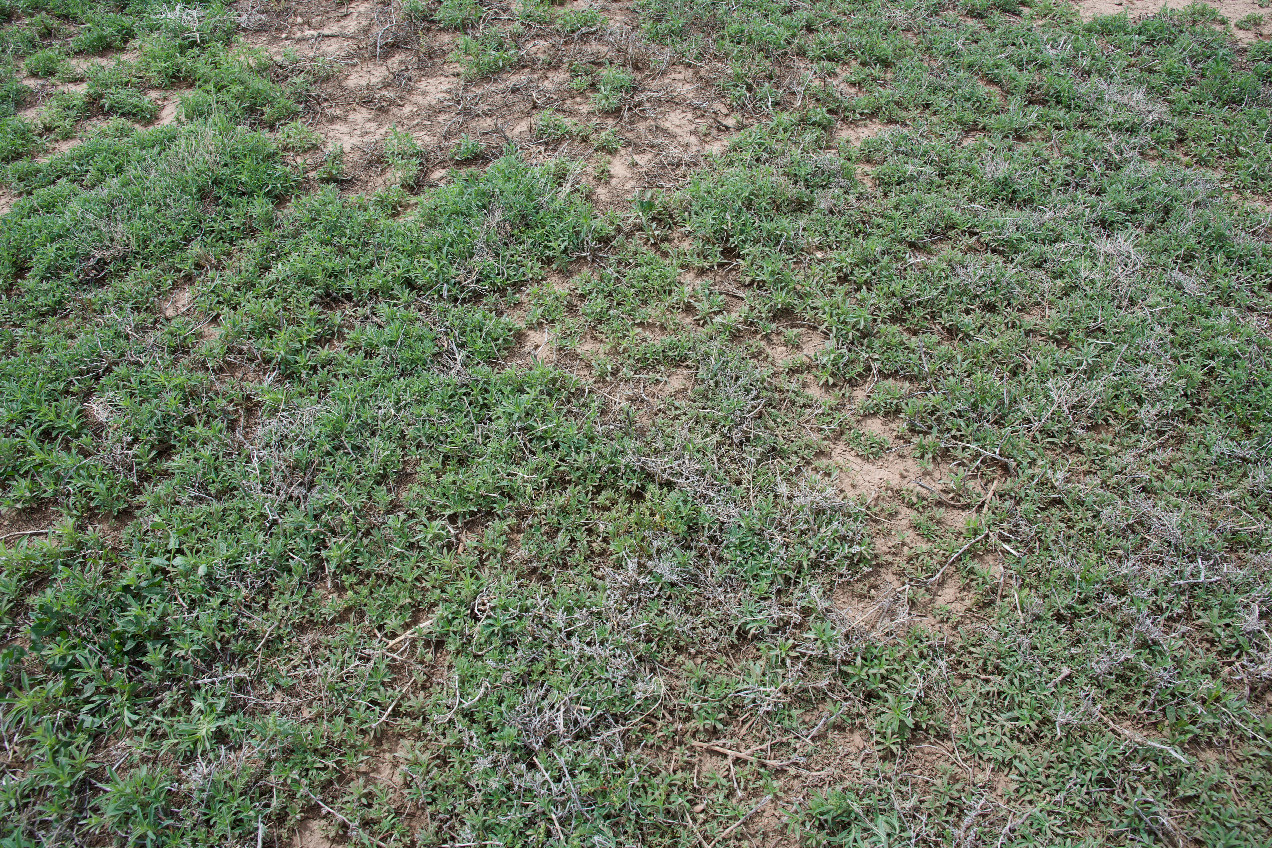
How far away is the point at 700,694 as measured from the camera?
122 inches

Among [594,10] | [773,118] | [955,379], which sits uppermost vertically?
[594,10]

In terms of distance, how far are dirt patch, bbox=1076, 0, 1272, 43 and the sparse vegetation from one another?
0.65 m

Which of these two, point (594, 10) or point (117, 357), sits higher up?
point (594, 10)

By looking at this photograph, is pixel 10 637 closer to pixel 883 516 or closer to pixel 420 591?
pixel 420 591

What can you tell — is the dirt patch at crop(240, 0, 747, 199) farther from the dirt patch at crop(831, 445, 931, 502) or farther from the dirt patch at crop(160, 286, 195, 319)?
the dirt patch at crop(831, 445, 931, 502)

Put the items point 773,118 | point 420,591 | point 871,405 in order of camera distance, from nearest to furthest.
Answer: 1. point 420,591
2. point 871,405
3. point 773,118

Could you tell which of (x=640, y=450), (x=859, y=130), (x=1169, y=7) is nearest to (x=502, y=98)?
(x=859, y=130)

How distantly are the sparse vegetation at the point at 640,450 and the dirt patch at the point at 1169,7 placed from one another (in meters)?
0.65

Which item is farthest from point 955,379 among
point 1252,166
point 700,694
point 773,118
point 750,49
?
point 750,49

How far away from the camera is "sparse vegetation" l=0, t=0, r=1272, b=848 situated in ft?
9.50

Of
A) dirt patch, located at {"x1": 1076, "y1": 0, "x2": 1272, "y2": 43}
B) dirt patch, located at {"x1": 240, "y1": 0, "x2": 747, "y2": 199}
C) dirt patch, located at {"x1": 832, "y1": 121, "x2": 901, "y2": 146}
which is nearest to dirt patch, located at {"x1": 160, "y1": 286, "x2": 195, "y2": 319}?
dirt patch, located at {"x1": 240, "y1": 0, "x2": 747, "y2": 199}

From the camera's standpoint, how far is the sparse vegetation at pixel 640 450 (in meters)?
2.90

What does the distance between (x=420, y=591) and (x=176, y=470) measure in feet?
4.79

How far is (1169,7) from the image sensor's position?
21.7ft
